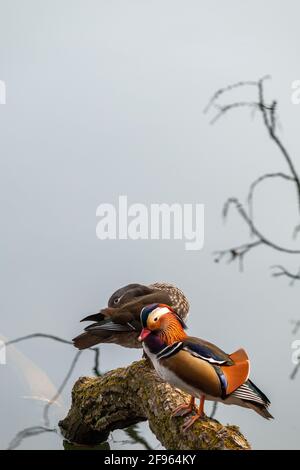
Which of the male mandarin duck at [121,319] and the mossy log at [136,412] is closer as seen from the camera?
the mossy log at [136,412]

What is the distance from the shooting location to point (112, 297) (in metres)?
2.13

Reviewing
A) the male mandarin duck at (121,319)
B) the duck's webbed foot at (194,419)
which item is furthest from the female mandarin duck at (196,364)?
the male mandarin duck at (121,319)

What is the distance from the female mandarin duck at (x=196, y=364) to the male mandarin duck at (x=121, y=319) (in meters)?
0.31

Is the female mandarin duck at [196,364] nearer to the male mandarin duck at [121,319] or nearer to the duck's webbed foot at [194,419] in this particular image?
the duck's webbed foot at [194,419]

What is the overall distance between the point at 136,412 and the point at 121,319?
49 cm

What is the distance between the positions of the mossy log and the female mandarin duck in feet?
0.52

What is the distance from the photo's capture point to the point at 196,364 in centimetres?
158

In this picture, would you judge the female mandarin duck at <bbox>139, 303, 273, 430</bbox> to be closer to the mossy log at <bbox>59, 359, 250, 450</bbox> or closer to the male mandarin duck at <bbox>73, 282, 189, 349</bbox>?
the mossy log at <bbox>59, 359, 250, 450</bbox>

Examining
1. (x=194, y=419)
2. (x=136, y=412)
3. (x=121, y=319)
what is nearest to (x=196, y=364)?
(x=194, y=419)

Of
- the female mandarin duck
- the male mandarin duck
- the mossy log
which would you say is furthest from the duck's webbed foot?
the male mandarin duck

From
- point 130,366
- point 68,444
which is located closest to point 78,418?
point 68,444

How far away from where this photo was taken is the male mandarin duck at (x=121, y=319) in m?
1.98
